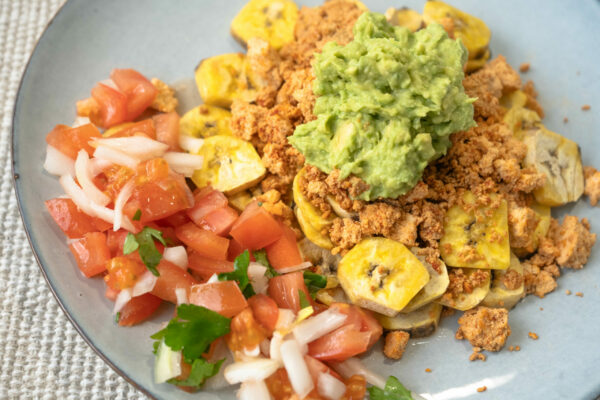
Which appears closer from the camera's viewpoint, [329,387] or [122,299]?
[329,387]

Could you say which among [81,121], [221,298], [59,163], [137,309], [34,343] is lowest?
[34,343]

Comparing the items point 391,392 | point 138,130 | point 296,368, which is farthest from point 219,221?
point 391,392

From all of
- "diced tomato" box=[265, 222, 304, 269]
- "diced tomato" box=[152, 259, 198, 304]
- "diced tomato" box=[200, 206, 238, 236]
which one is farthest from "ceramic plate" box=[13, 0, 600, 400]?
"diced tomato" box=[265, 222, 304, 269]

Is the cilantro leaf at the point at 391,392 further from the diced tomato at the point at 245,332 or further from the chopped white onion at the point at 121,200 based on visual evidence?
the chopped white onion at the point at 121,200

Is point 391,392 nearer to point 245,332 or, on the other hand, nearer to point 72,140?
point 245,332

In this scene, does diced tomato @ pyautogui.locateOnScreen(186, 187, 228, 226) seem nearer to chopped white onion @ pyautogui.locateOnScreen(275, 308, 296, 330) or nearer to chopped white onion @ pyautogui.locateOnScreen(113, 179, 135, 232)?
chopped white onion @ pyautogui.locateOnScreen(113, 179, 135, 232)

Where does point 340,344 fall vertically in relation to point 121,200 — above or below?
above
